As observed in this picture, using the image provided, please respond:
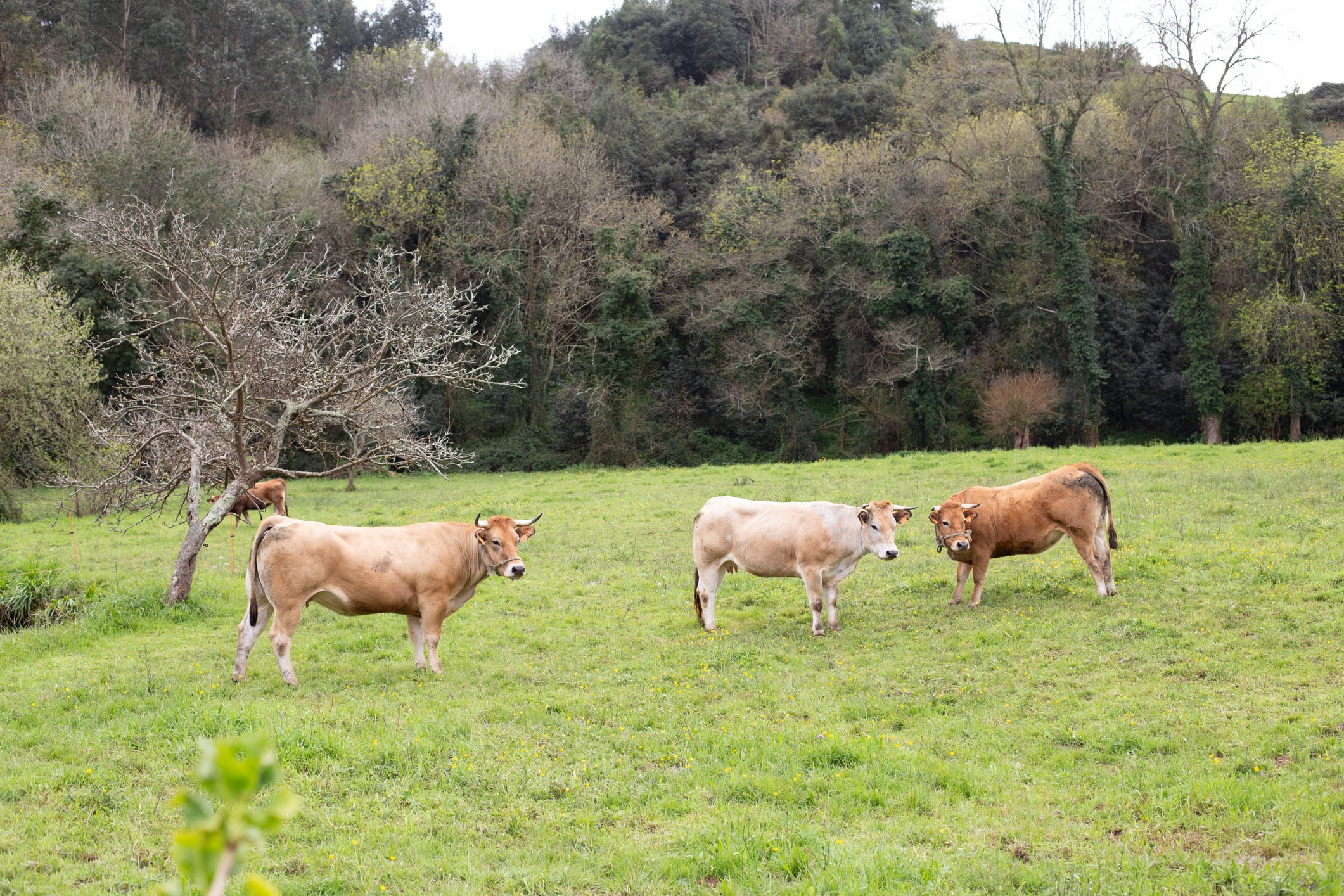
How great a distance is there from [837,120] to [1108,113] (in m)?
15.3

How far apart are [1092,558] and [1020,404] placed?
2374 centimetres

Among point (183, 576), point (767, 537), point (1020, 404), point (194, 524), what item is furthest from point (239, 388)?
A: point (1020, 404)

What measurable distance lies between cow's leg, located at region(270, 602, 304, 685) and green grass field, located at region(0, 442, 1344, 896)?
26 centimetres

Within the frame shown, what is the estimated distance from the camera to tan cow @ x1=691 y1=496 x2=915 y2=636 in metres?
12.4

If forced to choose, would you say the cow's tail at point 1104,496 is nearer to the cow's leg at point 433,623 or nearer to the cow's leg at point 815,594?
the cow's leg at point 815,594

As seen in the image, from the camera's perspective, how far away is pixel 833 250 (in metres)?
39.5

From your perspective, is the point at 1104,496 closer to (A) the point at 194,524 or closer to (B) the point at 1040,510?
(B) the point at 1040,510

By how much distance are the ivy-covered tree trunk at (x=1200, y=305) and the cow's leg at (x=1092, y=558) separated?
88.7 ft

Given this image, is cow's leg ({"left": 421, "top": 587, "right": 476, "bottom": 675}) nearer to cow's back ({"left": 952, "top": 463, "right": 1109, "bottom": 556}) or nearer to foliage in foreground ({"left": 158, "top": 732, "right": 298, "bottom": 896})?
cow's back ({"left": 952, "top": 463, "right": 1109, "bottom": 556})

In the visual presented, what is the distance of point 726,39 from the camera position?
65250 millimetres

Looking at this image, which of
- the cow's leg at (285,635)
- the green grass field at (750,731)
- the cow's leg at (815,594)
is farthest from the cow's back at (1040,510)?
the cow's leg at (285,635)

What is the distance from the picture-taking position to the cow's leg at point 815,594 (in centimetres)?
1231

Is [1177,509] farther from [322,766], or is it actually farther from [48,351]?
[48,351]

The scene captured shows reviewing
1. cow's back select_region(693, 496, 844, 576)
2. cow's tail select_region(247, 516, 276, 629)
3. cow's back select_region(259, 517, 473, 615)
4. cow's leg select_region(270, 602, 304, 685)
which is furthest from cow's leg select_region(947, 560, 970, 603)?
cow's tail select_region(247, 516, 276, 629)
